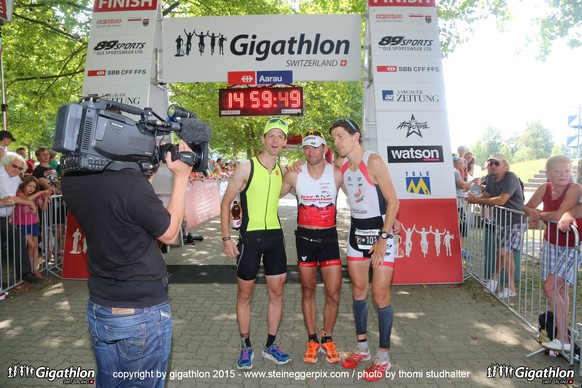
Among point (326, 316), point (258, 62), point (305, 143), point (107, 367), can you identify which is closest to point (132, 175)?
point (107, 367)

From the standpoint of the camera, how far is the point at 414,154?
736 centimetres

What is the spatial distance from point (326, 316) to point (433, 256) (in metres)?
3.33

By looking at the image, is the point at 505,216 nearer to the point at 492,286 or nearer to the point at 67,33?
the point at 492,286

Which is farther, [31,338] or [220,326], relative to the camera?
[220,326]

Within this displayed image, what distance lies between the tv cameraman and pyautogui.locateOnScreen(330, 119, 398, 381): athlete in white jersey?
7.18 feet

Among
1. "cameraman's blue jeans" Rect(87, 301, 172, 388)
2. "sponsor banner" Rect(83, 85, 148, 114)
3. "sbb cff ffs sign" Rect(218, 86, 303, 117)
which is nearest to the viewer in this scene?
"cameraman's blue jeans" Rect(87, 301, 172, 388)

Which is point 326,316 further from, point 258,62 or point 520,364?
point 258,62

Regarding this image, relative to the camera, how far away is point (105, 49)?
816 centimetres

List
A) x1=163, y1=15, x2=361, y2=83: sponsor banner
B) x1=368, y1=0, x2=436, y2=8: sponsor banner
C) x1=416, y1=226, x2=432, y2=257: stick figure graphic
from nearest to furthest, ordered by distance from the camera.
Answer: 1. x1=416, y1=226, x2=432, y2=257: stick figure graphic
2. x1=368, y1=0, x2=436, y2=8: sponsor banner
3. x1=163, y1=15, x2=361, y2=83: sponsor banner

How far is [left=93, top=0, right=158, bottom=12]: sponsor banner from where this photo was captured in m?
8.18

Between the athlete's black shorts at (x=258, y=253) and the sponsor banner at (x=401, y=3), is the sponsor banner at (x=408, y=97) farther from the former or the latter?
the athlete's black shorts at (x=258, y=253)

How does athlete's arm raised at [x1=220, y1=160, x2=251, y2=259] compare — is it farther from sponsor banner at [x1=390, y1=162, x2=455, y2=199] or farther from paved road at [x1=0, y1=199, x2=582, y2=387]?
sponsor banner at [x1=390, y1=162, x2=455, y2=199]

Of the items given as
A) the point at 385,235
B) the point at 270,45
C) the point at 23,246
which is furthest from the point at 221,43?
the point at 385,235

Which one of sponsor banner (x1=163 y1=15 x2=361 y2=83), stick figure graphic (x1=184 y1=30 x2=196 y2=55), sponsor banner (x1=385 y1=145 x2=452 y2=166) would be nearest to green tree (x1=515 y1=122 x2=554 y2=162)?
sponsor banner (x1=163 y1=15 x2=361 y2=83)
